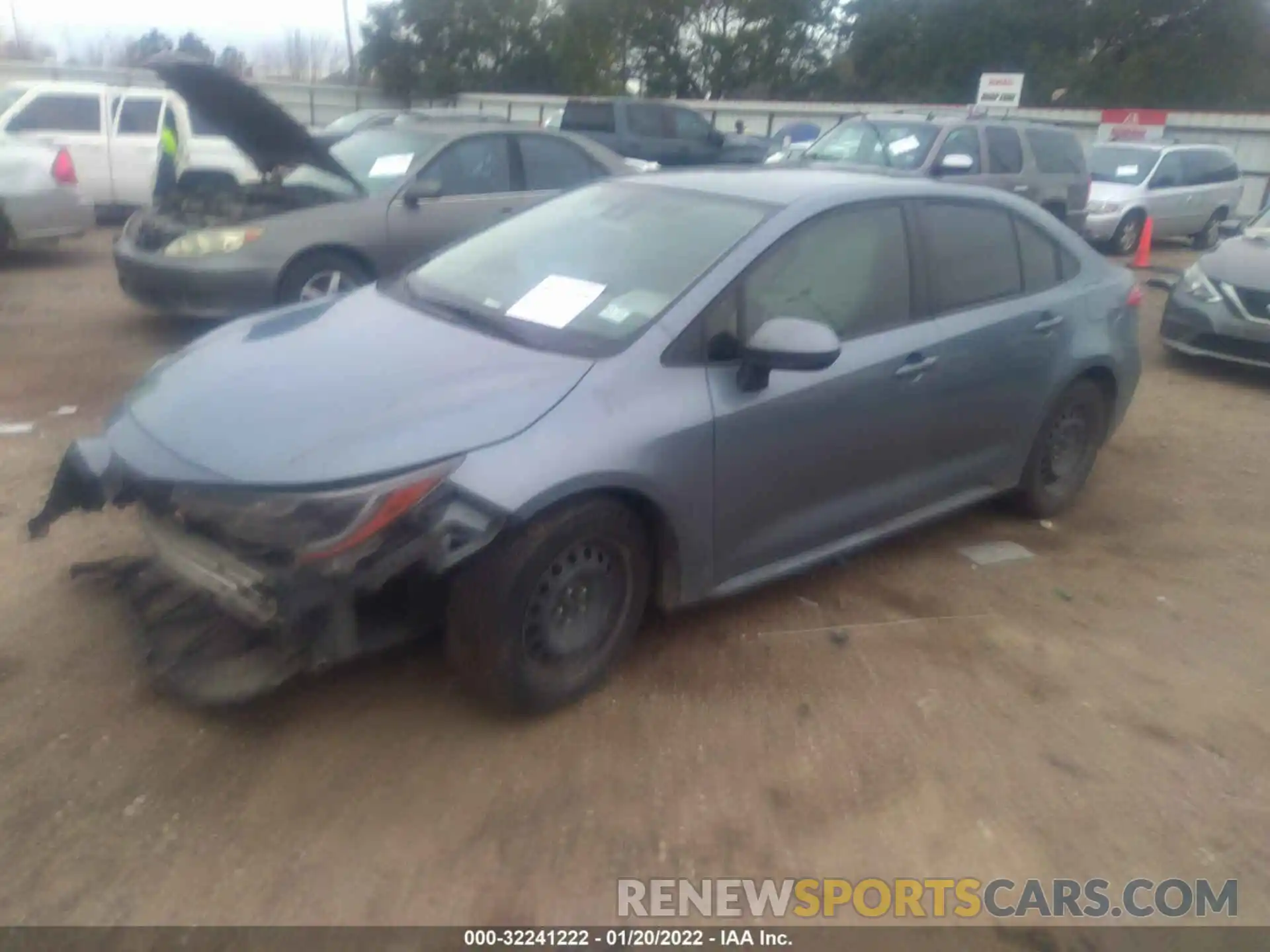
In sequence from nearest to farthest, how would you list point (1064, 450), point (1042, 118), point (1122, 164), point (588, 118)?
point (1064, 450) → point (1122, 164) → point (588, 118) → point (1042, 118)

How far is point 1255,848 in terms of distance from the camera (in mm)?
3156

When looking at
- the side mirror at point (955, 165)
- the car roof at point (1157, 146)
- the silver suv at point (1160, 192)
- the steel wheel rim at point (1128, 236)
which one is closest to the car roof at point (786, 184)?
the side mirror at point (955, 165)

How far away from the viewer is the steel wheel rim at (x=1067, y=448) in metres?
5.22

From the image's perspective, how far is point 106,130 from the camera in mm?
12875

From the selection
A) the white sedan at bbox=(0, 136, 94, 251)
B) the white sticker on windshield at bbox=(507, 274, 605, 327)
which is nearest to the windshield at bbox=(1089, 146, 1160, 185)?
the white sedan at bbox=(0, 136, 94, 251)

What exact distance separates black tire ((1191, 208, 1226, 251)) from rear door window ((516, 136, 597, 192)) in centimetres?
1226

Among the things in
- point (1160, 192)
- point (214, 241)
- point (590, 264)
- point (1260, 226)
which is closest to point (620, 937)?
point (590, 264)

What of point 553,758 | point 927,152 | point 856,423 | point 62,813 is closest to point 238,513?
point 62,813

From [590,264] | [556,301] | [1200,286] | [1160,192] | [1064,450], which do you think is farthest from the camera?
[1160,192]

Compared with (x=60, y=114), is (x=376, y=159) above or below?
above

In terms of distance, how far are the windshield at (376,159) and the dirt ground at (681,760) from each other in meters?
3.69

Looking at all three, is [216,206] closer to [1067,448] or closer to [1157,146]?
[1067,448]

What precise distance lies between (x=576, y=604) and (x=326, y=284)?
472 cm

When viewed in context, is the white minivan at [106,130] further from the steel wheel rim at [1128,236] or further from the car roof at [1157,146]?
the car roof at [1157,146]
